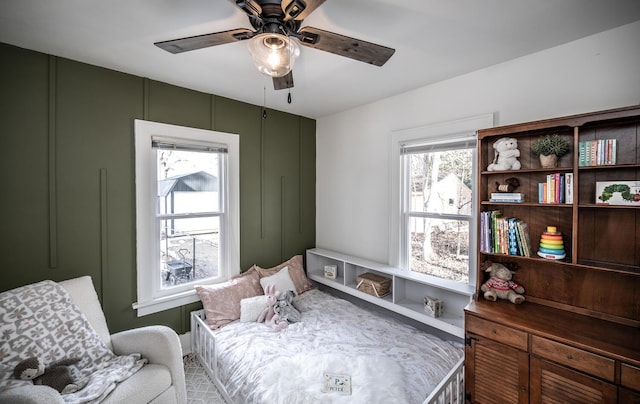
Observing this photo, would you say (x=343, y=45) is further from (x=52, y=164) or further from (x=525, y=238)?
(x=52, y=164)

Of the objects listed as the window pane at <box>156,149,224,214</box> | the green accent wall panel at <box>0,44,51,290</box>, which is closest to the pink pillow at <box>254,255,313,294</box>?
the window pane at <box>156,149,224,214</box>

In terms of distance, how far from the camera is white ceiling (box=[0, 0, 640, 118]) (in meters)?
1.45

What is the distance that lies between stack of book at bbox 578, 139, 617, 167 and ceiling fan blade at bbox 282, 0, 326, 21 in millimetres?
1712

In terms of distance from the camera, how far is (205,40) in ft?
4.42

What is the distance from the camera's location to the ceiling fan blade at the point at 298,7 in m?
1.08

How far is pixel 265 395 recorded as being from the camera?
1.62m

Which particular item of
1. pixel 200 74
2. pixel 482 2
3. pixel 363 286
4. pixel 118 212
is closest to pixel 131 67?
pixel 200 74

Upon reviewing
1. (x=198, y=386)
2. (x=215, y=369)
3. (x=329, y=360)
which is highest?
(x=329, y=360)

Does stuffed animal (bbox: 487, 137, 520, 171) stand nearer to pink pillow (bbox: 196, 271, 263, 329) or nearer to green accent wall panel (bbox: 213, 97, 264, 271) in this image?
green accent wall panel (bbox: 213, 97, 264, 271)

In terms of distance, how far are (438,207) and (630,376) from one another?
4.97ft

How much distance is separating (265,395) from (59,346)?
4.23ft

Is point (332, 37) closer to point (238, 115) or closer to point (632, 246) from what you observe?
point (238, 115)

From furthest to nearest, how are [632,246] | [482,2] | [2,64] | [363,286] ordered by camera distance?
[363,286]
[2,64]
[632,246]
[482,2]

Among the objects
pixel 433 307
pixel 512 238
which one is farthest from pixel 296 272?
pixel 512 238
